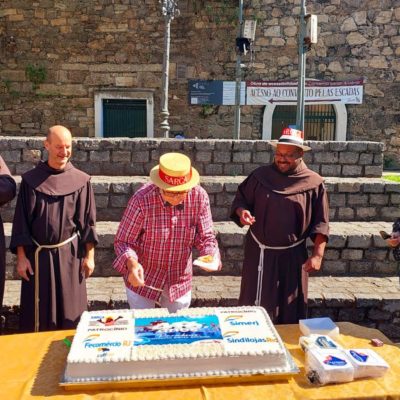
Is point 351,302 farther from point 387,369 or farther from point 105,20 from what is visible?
point 105,20

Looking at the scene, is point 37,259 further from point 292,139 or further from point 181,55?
point 181,55

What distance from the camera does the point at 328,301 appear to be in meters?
4.12

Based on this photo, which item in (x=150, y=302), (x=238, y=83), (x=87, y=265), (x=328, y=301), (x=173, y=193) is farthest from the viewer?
(x=238, y=83)

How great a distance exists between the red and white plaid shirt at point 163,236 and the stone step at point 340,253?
2053 mm

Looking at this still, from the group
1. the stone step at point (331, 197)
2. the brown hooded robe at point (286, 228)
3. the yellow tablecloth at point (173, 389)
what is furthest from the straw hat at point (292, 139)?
the stone step at point (331, 197)

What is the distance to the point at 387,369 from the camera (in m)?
1.79

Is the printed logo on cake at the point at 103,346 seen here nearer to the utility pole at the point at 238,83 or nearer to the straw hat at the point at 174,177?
the straw hat at the point at 174,177

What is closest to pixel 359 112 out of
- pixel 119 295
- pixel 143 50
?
pixel 143 50

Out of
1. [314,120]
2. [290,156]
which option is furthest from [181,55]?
[290,156]

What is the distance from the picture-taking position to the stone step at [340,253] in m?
4.79

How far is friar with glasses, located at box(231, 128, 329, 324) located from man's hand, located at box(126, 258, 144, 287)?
1065mm

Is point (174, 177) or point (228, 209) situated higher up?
point (174, 177)

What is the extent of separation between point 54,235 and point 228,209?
2718mm

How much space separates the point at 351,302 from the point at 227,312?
241 cm
